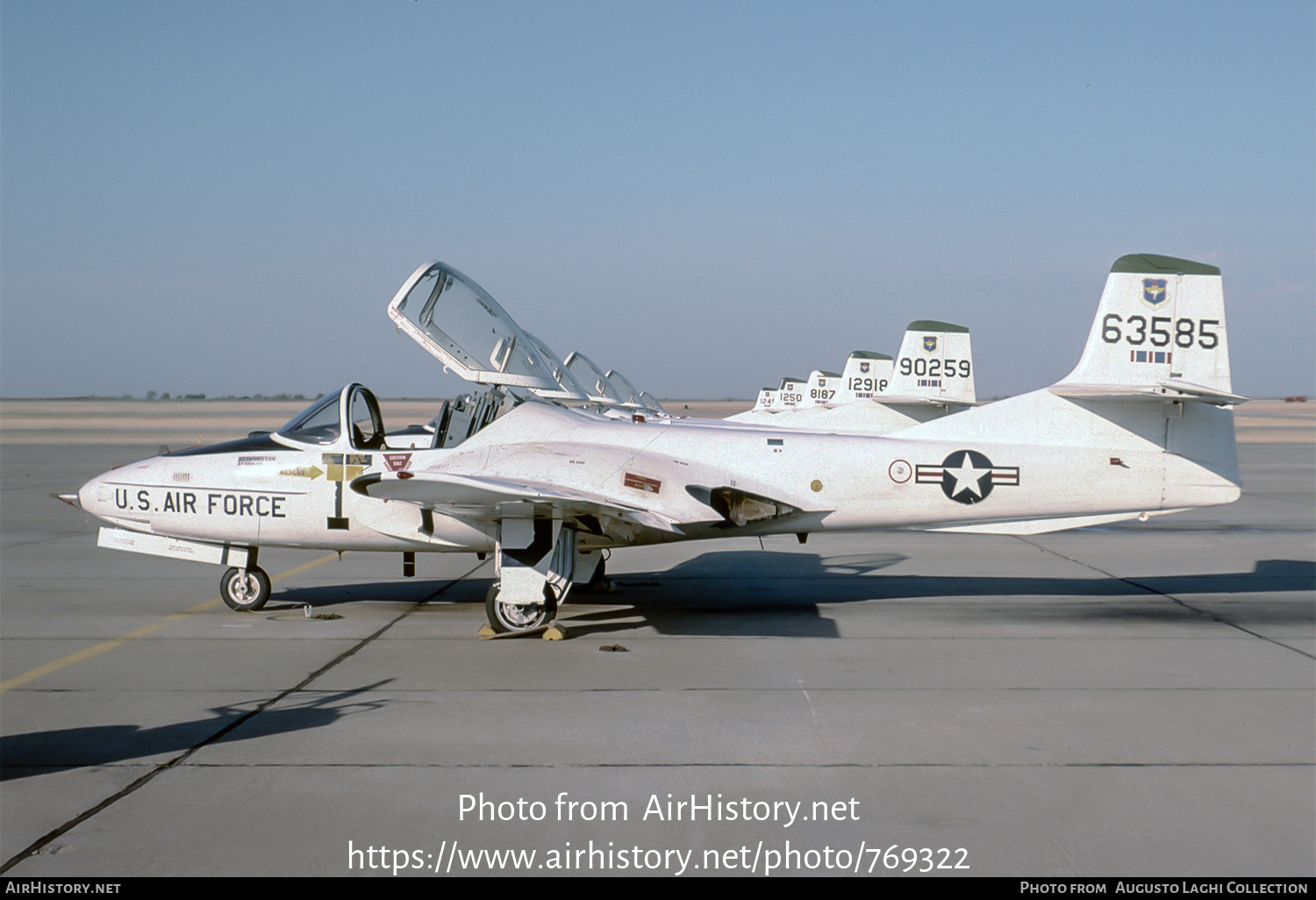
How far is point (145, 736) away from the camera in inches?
231

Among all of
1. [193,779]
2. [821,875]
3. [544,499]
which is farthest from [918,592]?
[193,779]

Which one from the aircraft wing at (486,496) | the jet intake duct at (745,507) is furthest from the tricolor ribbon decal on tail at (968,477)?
the aircraft wing at (486,496)

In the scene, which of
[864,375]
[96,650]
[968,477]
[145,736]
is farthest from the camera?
[864,375]

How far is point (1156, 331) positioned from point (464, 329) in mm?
6401

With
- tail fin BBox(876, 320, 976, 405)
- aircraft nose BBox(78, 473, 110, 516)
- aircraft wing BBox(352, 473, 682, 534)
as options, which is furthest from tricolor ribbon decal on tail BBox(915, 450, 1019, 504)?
tail fin BBox(876, 320, 976, 405)

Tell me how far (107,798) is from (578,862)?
244 centimetres

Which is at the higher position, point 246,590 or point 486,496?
point 486,496

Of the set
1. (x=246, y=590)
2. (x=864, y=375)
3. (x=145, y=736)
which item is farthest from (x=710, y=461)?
(x=864, y=375)

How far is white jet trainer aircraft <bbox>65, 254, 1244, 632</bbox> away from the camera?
9.14 meters

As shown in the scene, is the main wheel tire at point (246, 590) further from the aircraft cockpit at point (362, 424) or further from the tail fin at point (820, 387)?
the tail fin at point (820, 387)

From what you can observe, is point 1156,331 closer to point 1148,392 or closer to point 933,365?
point 1148,392

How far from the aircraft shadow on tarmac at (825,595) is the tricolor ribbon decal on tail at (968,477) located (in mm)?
1187

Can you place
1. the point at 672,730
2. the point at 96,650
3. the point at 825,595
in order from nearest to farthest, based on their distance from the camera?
1. the point at 672,730
2. the point at 96,650
3. the point at 825,595

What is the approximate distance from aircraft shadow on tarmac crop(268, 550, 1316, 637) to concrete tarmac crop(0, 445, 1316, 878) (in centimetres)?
7
